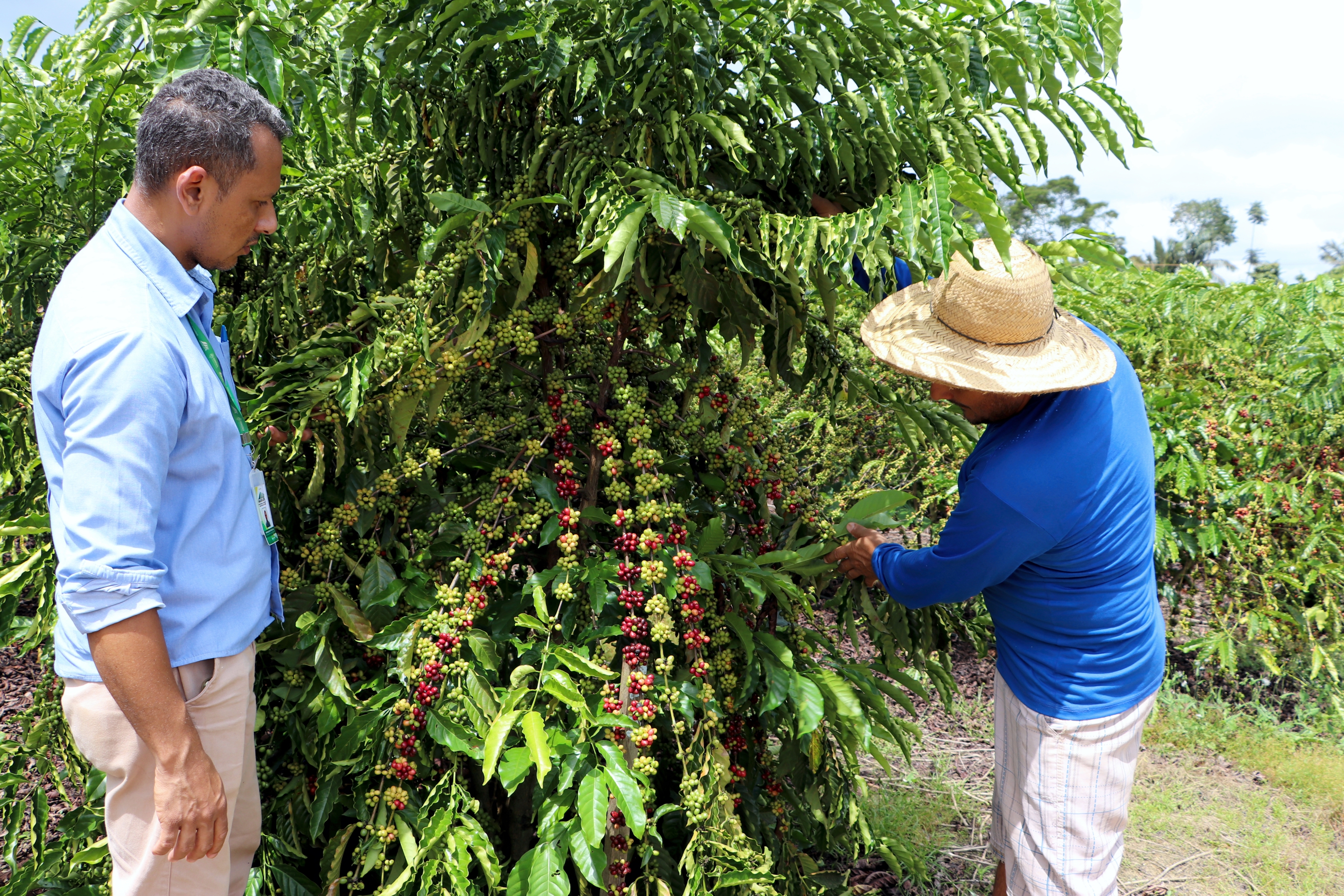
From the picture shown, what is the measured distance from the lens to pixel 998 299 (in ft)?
5.92

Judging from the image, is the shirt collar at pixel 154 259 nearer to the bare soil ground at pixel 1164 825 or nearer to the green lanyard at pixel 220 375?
the green lanyard at pixel 220 375

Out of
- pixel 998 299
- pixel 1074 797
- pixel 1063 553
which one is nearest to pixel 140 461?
pixel 998 299

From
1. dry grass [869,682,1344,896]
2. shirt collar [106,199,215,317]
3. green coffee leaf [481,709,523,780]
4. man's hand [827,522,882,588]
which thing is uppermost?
shirt collar [106,199,215,317]

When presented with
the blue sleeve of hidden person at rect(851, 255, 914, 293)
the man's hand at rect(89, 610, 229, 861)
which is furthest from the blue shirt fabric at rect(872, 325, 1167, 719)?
the man's hand at rect(89, 610, 229, 861)

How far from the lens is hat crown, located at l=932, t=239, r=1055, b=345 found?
5.92 feet

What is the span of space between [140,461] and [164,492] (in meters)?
0.14

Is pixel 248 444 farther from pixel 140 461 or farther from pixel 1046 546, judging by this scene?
pixel 1046 546

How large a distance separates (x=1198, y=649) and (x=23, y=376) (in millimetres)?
4742

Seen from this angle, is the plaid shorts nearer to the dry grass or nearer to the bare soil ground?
the bare soil ground

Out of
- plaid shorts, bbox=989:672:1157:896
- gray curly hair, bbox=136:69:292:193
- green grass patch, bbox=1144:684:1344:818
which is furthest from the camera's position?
green grass patch, bbox=1144:684:1344:818

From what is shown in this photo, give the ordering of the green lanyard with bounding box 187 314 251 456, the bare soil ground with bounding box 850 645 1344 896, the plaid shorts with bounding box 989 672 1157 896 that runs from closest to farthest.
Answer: the green lanyard with bounding box 187 314 251 456 → the plaid shorts with bounding box 989 672 1157 896 → the bare soil ground with bounding box 850 645 1344 896

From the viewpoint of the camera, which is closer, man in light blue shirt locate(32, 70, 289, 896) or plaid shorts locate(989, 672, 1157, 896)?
man in light blue shirt locate(32, 70, 289, 896)

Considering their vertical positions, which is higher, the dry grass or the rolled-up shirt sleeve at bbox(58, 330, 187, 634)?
the rolled-up shirt sleeve at bbox(58, 330, 187, 634)

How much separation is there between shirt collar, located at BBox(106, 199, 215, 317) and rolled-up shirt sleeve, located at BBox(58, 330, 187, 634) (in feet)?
0.49
